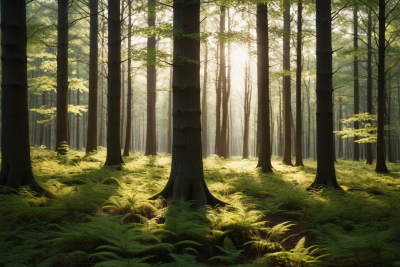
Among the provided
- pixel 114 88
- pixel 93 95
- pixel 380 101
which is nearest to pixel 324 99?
pixel 380 101

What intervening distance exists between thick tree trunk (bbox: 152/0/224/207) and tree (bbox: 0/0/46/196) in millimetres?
2883

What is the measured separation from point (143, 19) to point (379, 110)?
1484 centimetres

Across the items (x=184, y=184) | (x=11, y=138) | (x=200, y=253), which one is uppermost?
(x=11, y=138)

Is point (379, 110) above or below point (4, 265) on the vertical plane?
above

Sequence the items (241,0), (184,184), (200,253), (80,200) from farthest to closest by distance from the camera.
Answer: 1. (241,0)
2. (184,184)
3. (80,200)
4. (200,253)

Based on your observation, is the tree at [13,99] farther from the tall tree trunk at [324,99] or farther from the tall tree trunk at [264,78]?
the tall tree trunk at [264,78]

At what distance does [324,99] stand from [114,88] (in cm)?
691

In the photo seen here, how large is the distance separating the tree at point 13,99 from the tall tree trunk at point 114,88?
3.64m

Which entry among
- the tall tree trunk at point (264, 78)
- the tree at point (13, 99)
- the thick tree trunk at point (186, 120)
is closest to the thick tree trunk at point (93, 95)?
the tree at point (13, 99)

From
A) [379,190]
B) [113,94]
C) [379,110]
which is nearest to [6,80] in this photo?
[113,94]

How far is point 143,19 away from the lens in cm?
1612

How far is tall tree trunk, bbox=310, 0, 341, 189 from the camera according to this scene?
6.07 meters

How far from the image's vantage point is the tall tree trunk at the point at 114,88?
332 inches

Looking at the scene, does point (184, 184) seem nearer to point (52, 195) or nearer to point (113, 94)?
point (52, 195)
